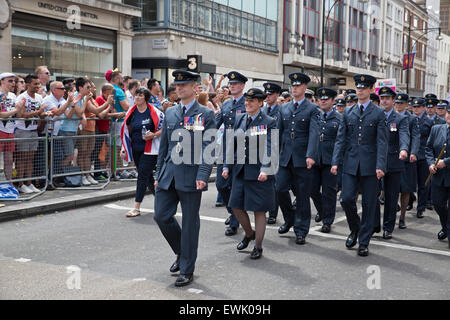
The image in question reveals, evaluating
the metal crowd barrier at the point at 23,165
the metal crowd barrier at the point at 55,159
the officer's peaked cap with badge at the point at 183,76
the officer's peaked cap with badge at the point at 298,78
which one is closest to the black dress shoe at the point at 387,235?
the officer's peaked cap with badge at the point at 298,78

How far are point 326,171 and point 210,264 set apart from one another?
10.5ft

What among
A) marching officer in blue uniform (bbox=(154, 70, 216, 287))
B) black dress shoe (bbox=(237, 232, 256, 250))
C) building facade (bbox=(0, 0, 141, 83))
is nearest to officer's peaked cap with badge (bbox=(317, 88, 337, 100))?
black dress shoe (bbox=(237, 232, 256, 250))

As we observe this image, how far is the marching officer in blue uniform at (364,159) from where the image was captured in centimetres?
684

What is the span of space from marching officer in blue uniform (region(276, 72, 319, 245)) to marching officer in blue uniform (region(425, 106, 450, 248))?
1.69 m

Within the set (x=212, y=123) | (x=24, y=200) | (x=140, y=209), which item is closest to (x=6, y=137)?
(x=24, y=200)

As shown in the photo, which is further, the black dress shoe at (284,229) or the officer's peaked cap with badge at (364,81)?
the black dress shoe at (284,229)

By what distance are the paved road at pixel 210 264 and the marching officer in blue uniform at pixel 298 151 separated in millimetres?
362

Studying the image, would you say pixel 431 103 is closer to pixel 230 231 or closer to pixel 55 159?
pixel 230 231

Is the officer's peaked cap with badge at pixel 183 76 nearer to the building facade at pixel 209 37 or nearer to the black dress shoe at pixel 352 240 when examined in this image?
the black dress shoe at pixel 352 240

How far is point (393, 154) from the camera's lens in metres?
8.22

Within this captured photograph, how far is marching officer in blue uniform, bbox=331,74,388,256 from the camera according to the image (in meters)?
6.84
